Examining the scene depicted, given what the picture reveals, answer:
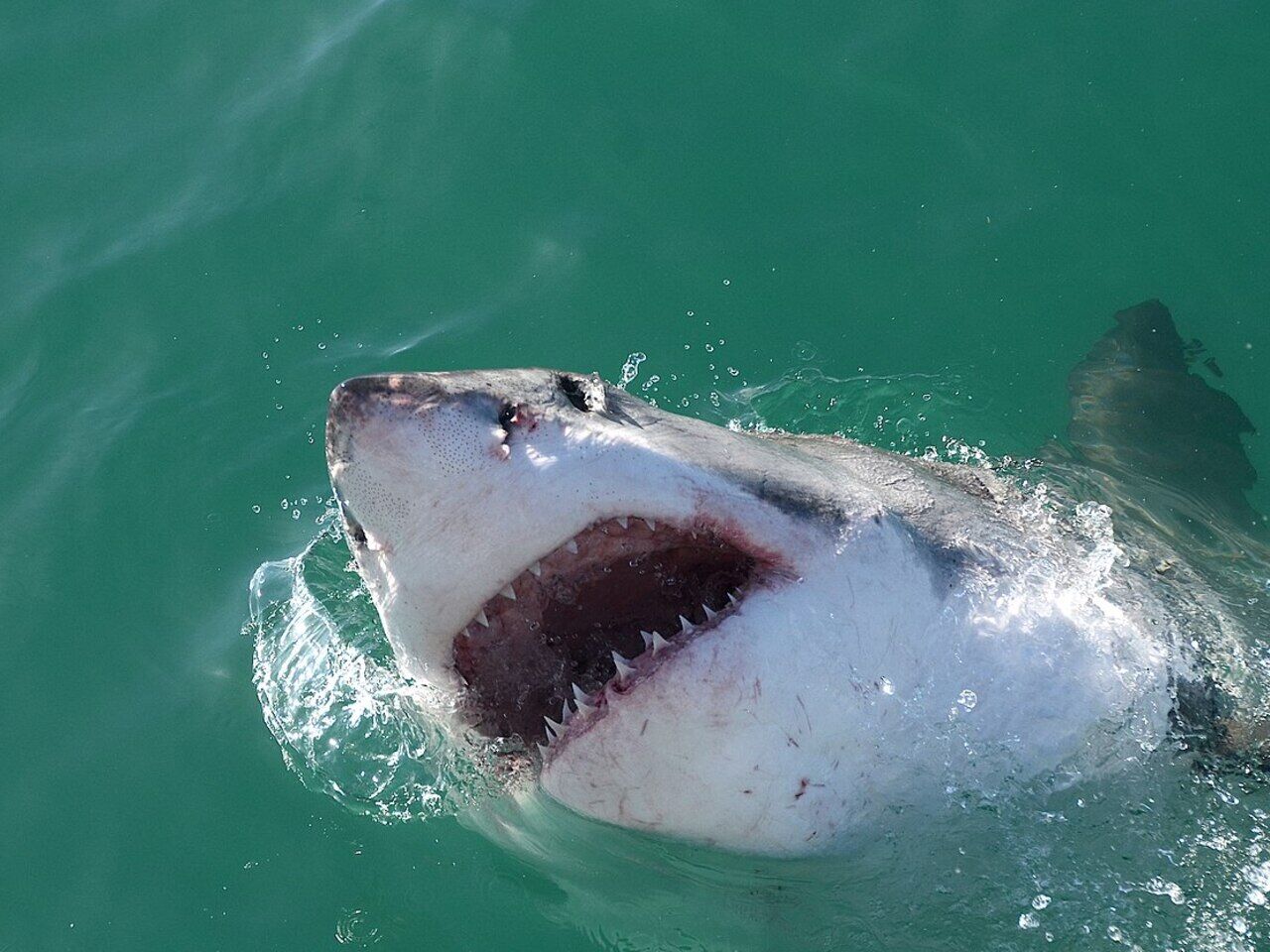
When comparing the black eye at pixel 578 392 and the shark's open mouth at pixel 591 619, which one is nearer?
the shark's open mouth at pixel 591 619

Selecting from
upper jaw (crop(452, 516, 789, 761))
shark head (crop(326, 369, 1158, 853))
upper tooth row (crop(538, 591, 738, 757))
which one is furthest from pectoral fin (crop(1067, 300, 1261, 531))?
upper tooth row (crop(538, 591, 738, 757))

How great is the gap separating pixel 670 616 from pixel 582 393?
0.51m

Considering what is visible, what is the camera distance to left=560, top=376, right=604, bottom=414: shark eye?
2723mm

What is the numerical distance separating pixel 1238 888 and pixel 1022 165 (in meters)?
3.76


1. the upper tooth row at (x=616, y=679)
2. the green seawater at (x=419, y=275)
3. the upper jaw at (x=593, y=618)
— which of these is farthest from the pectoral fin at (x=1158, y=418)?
the upper tooth row at (x=616, y=679)

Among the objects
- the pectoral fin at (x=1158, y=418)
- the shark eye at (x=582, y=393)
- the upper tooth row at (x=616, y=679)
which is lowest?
the pectoral fin at (x=1158, y=418)

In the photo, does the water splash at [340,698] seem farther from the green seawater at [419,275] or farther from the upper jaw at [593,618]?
the upper jaw at [593,618]

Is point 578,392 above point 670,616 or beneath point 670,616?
above

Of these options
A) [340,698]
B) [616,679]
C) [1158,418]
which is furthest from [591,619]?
[1158,418]

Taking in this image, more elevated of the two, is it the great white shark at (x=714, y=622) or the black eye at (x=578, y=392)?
the black eye at (x=578, y=392)

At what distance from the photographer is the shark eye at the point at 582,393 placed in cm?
272

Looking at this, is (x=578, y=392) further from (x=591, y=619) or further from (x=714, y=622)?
(x=714, y=622)

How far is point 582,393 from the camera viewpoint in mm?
2770

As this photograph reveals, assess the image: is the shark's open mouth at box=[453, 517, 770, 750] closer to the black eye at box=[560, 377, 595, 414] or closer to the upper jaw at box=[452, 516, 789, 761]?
the upper jaw at box=[452, 516, 789, 761]
